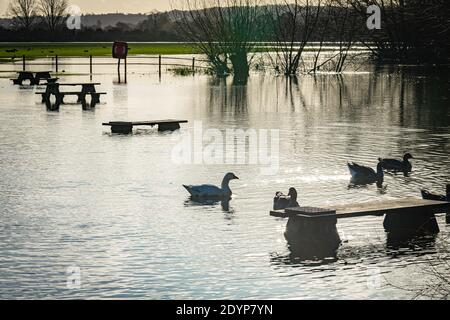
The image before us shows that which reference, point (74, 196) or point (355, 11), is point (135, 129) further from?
point (355, 11)

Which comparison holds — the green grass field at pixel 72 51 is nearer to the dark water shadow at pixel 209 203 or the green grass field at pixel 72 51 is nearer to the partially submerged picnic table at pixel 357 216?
the dark water shadow at pixel 209 203

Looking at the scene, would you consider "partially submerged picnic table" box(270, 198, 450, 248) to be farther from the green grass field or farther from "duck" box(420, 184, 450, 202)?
the green grass field

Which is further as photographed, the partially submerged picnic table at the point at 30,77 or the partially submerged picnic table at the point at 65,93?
the partially submerged picnic table at the point at 30,77

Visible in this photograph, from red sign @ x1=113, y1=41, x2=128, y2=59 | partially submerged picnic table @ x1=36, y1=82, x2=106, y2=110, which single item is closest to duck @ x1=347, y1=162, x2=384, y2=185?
partially submerged picnic table @ x1=36, y1=82, x2=106, y2=110

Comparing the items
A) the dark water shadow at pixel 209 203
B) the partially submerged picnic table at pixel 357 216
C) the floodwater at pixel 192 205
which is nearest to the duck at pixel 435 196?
the partially submerged picnic table at pixel 357 216

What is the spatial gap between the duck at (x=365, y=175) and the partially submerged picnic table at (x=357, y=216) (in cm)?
458

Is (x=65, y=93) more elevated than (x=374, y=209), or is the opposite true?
(x=65, y=93)

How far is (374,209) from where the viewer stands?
18562mm

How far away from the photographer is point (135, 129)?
1441 inches

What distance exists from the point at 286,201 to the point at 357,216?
6.11ft

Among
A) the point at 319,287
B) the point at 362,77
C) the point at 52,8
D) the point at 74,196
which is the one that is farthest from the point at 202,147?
the point at 52,8

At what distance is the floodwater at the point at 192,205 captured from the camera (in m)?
15.2

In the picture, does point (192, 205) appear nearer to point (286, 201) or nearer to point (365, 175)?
point (286, 201)

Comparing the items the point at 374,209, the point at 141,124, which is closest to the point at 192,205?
the point at 374,209
